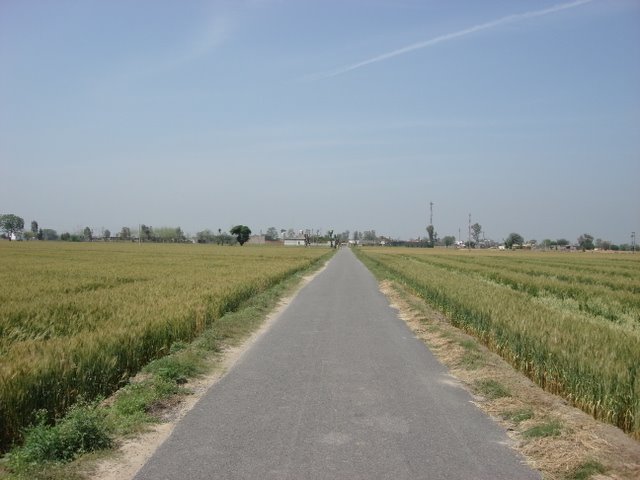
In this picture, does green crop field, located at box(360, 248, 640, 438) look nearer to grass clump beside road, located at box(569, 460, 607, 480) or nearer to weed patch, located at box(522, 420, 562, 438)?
weed patch, located at box(522, 420, 562, 438)

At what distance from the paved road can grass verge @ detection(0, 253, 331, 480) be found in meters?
0.55

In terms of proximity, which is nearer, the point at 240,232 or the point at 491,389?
the point at 491,389

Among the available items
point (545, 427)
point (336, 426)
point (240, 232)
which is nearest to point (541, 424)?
point (545, 427)

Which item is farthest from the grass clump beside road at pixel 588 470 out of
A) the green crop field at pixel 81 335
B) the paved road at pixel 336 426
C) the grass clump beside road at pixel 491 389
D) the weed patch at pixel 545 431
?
the green crop field at pixel 81 335

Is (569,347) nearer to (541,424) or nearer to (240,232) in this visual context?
(541,424)

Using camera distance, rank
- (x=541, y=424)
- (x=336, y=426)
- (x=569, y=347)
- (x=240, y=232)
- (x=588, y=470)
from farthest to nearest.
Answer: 1. (x=240, y=232)
2. (x=569, y=347)
3. (x=541, y=424)
4. (x=336, y=426)
5. (x=588, y=470)

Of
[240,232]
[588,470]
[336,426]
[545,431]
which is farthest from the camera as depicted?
[240,232]

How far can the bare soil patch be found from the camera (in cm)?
490

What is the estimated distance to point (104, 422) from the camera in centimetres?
585

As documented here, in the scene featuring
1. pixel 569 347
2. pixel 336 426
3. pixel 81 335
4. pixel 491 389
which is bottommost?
pixel 491 389

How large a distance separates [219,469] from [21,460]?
1.86 metres

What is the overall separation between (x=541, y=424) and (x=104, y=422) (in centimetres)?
520

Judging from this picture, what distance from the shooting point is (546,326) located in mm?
10133

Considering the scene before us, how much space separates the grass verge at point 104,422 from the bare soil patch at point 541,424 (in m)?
4.42
